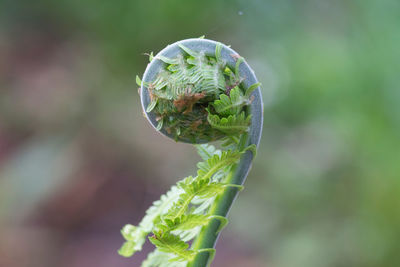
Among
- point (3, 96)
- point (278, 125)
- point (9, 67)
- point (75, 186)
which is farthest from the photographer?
point (9, 67)

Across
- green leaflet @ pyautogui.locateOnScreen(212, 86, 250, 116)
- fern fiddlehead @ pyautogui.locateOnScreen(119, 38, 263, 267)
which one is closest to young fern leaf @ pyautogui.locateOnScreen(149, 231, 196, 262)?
fern fiddlehead @ pyautogui.locateOnScreen(119, 38, 263, 267)

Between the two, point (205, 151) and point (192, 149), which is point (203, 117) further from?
point (192, 149)

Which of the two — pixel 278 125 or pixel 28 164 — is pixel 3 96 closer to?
pixel 28 164

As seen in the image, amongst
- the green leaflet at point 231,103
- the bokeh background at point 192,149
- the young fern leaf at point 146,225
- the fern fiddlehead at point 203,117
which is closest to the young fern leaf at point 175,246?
the fern fiddlehead at point 203,117

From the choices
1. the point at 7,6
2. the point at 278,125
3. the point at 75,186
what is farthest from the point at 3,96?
the point at 278,125

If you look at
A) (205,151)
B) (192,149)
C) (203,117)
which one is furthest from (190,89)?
(192,149)

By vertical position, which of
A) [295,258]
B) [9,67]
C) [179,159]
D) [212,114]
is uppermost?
[9,67]
